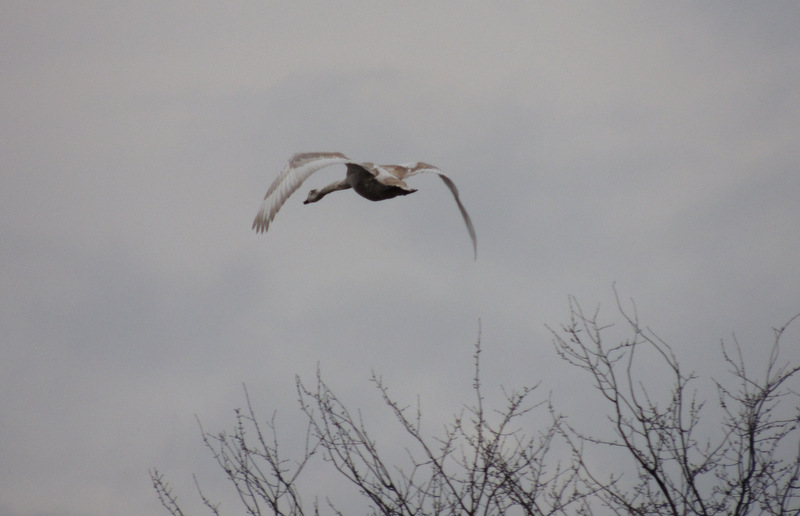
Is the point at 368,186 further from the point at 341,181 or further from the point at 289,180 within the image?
the point at 289,180

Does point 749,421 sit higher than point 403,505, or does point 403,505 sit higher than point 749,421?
point 749,421

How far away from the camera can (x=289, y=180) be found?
9336mm

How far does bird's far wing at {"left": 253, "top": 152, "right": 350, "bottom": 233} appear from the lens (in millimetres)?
9273

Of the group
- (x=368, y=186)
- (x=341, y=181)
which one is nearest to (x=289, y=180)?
(x=341, y=181)

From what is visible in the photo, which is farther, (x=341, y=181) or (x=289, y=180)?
(x=341, y=181)

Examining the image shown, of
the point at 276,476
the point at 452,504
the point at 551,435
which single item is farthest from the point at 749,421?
the point at 276,476

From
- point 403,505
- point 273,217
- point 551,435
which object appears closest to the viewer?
point 403,505

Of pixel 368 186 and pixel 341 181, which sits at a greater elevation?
pixel 341 181

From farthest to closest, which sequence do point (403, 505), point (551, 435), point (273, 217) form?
point (273, 217)
point (551, 435)
point (403, 505)

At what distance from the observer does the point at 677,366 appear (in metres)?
8.25

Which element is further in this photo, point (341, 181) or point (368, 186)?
point (341, 181)

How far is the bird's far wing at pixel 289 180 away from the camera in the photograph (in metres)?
9.27

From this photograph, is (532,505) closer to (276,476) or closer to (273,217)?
(276,476)

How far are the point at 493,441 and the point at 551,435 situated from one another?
0.68m
